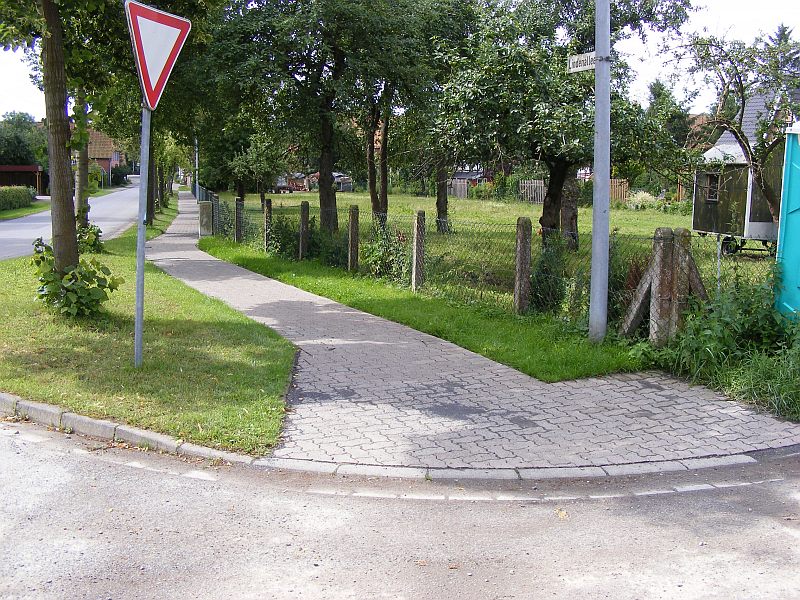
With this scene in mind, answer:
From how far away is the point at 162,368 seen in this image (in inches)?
283

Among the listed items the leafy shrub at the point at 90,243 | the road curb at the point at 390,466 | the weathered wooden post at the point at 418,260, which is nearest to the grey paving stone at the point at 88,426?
the road curb at the point at 390,466

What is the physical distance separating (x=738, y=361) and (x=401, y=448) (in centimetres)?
360

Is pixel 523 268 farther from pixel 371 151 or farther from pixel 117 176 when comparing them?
pixel 117 176

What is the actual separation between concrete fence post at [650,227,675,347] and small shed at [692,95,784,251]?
11883 millimetres

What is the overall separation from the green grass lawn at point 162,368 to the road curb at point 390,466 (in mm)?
119

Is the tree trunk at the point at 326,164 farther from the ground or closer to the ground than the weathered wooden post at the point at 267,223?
farther from the ground

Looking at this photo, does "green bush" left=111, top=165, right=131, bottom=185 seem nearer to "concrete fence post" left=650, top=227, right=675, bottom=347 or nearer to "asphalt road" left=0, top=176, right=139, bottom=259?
"asphalt road" left=0, top=176, right=139, bottom=259

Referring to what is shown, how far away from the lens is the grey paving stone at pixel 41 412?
5938 millimetres

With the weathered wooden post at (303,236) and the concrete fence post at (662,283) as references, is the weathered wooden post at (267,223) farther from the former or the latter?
the concrete fence post at (662,283)

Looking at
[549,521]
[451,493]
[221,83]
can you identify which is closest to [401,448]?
[451,493]

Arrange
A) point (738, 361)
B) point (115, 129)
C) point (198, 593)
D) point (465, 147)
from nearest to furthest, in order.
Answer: point (198, 593)
point (738, 361)
point (465, 147)
point (115, 129)

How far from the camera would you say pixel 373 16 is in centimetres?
1662

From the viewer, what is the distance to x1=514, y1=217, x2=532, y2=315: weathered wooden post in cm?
966

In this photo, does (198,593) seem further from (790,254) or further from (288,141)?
(288,141)
